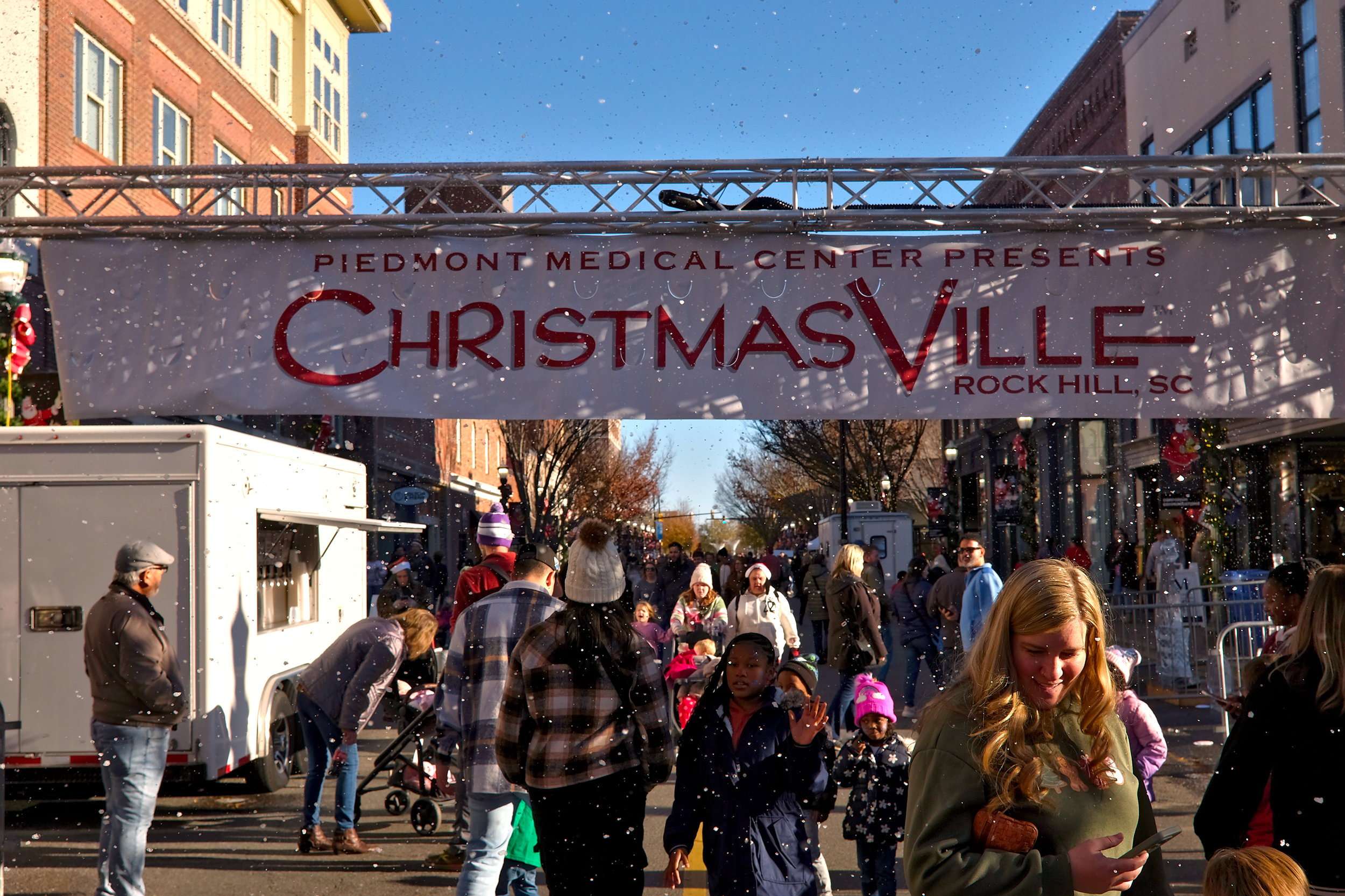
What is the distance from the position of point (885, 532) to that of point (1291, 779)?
31.8m

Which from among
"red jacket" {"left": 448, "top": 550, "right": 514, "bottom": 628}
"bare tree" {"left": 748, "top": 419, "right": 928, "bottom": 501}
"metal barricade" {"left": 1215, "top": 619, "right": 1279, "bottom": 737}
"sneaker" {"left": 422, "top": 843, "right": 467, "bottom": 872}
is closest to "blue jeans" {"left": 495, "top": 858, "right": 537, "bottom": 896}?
"sneaker" {"left": 422, "top": 843, "right": 467, "bottom": 872}

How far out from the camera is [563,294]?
809 cm

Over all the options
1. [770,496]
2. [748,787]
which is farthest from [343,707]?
[770,496]

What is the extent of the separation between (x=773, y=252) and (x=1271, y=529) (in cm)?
1933

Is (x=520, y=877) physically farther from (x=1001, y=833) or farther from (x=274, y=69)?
(x=274, y=69)

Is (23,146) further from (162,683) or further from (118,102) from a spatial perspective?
(162,683)

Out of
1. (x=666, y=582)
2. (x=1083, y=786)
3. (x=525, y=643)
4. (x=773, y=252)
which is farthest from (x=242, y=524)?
(x=666, y=582)

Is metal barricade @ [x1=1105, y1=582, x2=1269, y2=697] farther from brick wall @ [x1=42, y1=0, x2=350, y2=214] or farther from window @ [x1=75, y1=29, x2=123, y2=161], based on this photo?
window @ [x1=75, y1=29, x2=123, y2=161]

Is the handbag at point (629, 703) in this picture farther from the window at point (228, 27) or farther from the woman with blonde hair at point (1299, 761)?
the window at point (228, 27)

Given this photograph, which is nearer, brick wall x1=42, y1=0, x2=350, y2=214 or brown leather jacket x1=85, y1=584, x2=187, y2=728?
brown leather jacket x1=85, y1=584, x2=187, y2=728

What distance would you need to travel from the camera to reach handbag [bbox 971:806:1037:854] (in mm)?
2350

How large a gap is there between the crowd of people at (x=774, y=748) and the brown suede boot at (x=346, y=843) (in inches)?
0.5

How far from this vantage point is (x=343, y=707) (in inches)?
294

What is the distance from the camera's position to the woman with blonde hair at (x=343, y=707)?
746 centimetres
